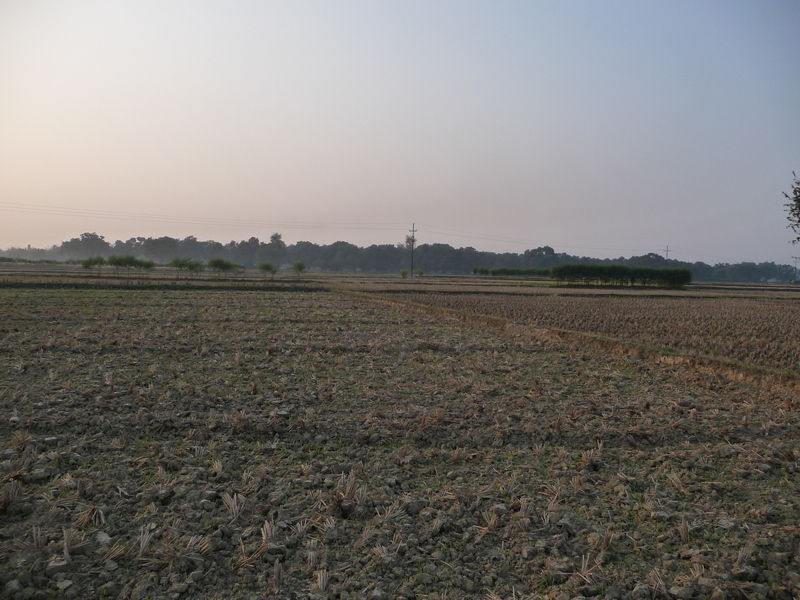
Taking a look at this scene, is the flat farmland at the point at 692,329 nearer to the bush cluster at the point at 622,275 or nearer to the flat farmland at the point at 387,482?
the flat farmland at the point at 387,482

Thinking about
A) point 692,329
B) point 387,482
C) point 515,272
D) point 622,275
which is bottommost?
point 387,482

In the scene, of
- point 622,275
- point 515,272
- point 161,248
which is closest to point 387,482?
point 622,275

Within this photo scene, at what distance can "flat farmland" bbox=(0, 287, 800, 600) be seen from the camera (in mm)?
3930

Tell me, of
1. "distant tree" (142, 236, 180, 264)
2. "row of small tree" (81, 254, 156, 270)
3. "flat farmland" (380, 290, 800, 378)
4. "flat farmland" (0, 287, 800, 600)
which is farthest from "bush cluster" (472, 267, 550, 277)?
"distant tree" (142, 236, 180, 264)

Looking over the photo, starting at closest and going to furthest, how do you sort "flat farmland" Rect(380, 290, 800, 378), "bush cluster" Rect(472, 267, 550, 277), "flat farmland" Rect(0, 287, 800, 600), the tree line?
"flat farmland" Rect(0, 287, 800, 600)
"flat farmland" Rect(380, 290, 800, 378)
"bush cluster" Rect(472, 267, 550, 277)
the tree line

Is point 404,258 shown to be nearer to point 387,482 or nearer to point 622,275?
point 622,275

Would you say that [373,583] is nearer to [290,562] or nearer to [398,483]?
[290,562]

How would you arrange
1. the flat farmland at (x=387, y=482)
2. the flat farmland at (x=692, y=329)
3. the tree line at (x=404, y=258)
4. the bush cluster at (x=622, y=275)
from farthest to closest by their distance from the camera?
the tree line at (x=404, y=258), the bush cluster at (x=622, y=275), the flat farmland at (x=692, y=329), the flat farmland at (x=387, y=482)

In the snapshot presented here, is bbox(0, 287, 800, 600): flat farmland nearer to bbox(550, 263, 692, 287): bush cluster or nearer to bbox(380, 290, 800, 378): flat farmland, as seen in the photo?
bbox(380, 290, 800, 378): flat farmland

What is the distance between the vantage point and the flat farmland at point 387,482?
393 cm

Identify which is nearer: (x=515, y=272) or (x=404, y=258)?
(x=515, y=272)

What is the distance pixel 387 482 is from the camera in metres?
5.44

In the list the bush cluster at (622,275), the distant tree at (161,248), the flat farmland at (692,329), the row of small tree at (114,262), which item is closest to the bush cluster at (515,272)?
the bush cluster at (622,275)

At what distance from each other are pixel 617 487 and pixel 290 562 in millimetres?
3467
